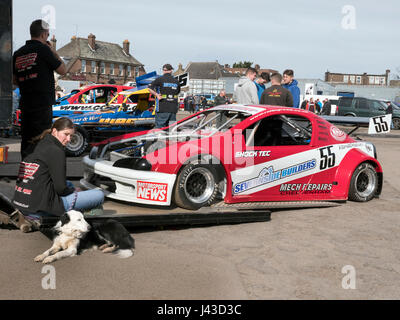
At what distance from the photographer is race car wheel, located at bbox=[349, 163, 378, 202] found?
684cm

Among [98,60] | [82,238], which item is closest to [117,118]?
[82,238]

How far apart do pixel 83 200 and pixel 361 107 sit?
22170 mm

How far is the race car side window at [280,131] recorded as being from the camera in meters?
6.07

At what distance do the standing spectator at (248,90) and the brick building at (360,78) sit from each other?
275 feet

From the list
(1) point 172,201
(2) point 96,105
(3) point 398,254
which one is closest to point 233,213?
(1) point 172,201

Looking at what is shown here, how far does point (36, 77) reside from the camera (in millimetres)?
6020

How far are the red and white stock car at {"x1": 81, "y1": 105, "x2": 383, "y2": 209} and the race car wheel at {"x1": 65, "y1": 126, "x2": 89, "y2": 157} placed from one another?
4.22 meters

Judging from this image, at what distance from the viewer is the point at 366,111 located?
24.3 m

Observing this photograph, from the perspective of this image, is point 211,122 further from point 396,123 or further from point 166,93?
point 396,123

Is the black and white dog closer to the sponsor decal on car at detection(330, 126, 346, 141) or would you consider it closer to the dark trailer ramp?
the dark trailer ramp

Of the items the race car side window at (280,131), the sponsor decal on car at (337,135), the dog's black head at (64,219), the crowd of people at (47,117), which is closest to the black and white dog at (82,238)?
the dog's black head at (64,219)
